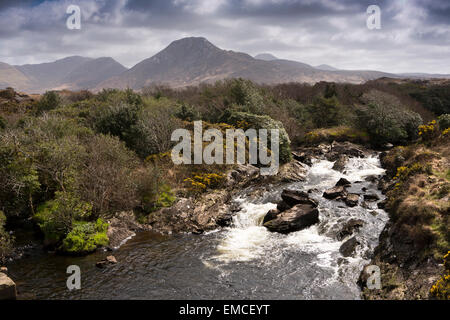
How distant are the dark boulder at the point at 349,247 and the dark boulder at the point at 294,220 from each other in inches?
164

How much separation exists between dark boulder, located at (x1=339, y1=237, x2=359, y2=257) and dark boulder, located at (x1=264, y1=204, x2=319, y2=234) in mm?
4168

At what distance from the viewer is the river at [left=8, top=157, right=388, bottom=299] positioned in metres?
18.5

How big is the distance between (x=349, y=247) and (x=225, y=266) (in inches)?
348

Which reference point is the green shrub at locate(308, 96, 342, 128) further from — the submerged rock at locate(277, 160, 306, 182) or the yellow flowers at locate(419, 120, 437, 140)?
the yellow flowers at locate(419, 120, 437, 140)

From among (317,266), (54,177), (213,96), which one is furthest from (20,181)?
(213,96)

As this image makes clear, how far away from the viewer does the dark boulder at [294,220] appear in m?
26.2

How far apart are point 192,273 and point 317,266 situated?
8220 mm

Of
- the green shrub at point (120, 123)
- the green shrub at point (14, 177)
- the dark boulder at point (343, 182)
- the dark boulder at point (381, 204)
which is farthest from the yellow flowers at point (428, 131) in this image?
the green shrub at point (14, 177)

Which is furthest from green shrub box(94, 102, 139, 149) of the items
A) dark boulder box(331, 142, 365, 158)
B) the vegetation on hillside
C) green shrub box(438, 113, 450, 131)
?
green shrub box(438, 113, 450, 131)

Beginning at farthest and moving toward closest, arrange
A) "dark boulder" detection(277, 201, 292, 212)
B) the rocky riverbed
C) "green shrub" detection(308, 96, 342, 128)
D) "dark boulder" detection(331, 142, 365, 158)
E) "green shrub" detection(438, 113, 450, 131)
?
"green shrub" detection(308, 96, 342, 128), "dark boulder" detection(331, 142, 365, 158), "green shrub" detection(438, 113, 450, 131), "dark boulder" detection(277, 201, 292, 212), the rocky riverbed

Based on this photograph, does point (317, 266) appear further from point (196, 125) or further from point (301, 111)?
point (301, 111)

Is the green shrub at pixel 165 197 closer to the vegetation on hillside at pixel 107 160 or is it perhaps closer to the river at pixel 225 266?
the vegetation on hillside at pixel 107 160

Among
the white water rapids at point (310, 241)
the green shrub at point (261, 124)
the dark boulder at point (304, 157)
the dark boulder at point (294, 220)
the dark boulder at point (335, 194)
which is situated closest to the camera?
the white water rapids at point (310, 241)

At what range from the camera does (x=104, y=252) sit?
24.1m
